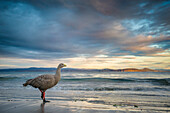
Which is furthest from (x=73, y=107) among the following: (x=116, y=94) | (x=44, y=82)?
(x=116, y=94)

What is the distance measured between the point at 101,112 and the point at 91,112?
0.46 metres

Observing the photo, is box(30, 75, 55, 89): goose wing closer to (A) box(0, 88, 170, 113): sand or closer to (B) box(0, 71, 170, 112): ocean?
(A) box(0, 88, 170, 113): sand

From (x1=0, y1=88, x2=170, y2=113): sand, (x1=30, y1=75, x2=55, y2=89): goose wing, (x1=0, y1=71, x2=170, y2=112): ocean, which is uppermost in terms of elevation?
(x1=30, y1=75, x2=55, y2=89): goose wing

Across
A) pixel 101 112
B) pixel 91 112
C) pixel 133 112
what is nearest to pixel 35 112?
pixel 91 112

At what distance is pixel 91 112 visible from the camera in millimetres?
5758

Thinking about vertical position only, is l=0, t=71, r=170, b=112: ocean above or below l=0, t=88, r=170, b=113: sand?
below

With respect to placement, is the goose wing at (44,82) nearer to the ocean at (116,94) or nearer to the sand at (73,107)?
the sand at (73,107)

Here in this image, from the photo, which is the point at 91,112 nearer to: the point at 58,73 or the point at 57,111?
the point at 57,111

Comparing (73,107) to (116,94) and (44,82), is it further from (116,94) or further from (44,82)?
(116,94)

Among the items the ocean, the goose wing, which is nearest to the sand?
the ocean

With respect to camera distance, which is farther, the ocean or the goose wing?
the goose wing

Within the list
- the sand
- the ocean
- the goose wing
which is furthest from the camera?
the goose wing

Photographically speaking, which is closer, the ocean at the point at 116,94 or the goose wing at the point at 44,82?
the ocean at the point at 116,94

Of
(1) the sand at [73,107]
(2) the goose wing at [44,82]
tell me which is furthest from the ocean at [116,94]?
(2) the goose wing at [44,82]
